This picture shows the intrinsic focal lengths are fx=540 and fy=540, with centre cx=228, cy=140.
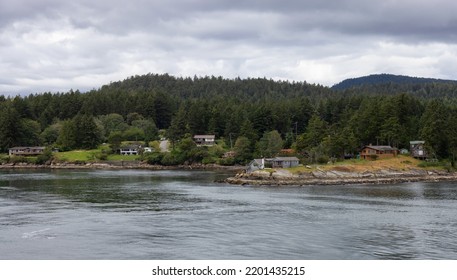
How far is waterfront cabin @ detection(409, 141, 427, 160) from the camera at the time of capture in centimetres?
7853

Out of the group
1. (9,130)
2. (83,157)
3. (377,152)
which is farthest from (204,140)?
(377,152)

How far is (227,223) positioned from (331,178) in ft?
107

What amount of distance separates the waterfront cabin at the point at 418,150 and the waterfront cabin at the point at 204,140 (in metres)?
43.3

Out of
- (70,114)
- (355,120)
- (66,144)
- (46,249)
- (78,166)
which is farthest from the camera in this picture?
(70,114)

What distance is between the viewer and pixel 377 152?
260 ft

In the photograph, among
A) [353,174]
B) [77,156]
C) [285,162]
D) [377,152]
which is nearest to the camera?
[353,174]

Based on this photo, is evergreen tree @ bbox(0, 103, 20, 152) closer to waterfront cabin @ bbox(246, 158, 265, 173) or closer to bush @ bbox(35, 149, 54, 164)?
bush @ bbox(35, 149, 54, 164)

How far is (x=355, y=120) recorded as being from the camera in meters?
88.8

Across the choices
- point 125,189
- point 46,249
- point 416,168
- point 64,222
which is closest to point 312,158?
point 416,168

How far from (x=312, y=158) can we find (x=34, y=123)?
70005 millimetres

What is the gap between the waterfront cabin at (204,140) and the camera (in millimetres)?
112062

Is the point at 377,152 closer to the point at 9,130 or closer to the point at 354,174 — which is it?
the point at 354,174

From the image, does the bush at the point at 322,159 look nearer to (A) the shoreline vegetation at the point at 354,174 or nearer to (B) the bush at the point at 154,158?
(A) the shoreline vegetation at the point at 354,174

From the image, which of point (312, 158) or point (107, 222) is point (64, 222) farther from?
point (312, 158)
